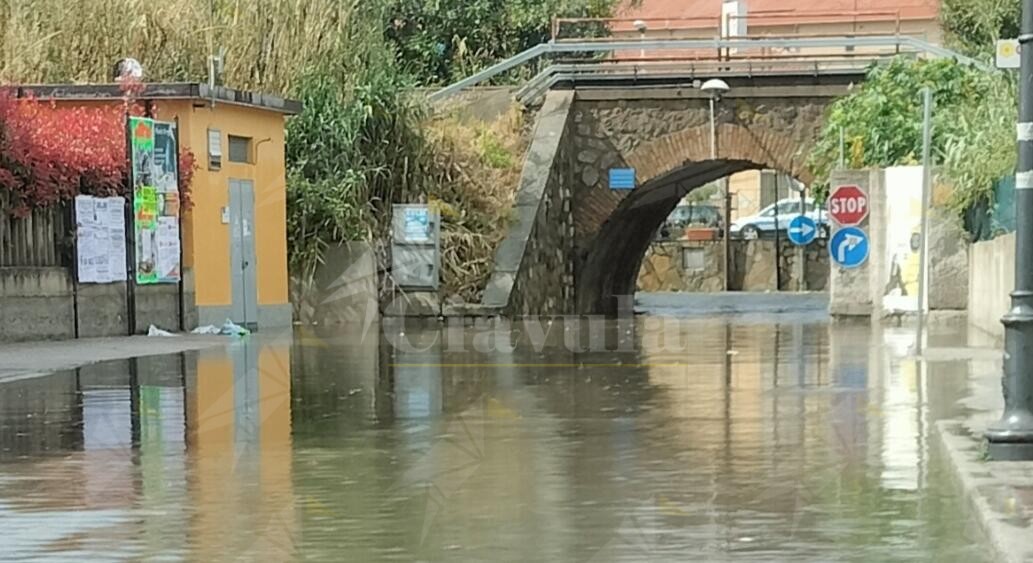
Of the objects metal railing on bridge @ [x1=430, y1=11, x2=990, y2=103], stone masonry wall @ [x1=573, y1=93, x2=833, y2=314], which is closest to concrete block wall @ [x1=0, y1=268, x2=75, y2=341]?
metal railing on bridge @ [x1=430, y1=11, x2=990, y2=103]

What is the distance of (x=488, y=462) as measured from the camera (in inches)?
408

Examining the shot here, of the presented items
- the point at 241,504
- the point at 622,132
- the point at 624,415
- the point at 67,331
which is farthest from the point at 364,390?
the point at 622,132

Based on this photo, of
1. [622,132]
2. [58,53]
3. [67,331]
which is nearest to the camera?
[67,331]

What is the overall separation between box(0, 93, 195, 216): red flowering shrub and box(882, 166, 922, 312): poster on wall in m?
9.95

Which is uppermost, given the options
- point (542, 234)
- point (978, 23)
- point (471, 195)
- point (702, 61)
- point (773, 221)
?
point (978, 23)

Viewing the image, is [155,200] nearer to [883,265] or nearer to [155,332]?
[155,332]

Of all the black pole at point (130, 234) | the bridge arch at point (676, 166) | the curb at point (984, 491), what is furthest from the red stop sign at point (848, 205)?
the curb at point (984, 491)

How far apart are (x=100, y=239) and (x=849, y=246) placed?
423 inches

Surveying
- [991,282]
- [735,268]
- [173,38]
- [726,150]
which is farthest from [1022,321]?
[735,268]

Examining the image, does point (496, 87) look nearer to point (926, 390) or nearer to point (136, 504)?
point (926, 390)

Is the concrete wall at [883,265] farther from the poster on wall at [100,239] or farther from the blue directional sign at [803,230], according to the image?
the blue directional sign at [803,230]

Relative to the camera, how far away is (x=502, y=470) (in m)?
10.0

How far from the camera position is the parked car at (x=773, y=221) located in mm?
55781

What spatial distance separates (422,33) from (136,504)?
94.7 feet
